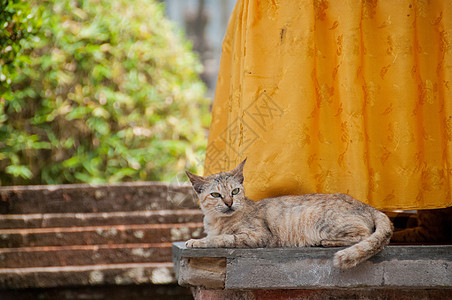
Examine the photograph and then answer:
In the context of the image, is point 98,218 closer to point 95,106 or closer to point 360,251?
point 95,106

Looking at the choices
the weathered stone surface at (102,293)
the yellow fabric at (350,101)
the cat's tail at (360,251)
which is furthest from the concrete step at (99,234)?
the cat's tail at (360,251)

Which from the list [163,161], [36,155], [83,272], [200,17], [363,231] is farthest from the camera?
[200,17]

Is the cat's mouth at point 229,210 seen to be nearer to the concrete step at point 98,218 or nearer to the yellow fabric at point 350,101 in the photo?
the yellow fabric at point 350,101

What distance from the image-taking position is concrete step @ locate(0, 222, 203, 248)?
347 cm

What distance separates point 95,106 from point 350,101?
2821mm

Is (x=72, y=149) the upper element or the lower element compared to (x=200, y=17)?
lower

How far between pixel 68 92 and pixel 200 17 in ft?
17.6

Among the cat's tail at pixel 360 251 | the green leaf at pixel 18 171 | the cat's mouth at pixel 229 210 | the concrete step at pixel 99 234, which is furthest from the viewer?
the green leaf at pixel 18 171

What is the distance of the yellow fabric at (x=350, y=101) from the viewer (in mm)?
2256

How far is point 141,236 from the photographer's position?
359 centimetres

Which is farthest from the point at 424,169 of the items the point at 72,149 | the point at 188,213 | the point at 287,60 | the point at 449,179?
the point at 72,149

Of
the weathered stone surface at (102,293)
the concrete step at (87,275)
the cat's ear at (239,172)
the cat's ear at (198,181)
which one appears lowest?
the weathered stone surface at (102,293)

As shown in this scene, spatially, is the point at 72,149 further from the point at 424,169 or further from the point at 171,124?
the point at 424,169

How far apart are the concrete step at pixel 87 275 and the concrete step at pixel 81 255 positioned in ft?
0.13
